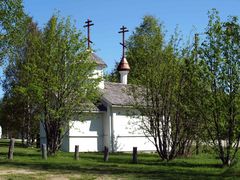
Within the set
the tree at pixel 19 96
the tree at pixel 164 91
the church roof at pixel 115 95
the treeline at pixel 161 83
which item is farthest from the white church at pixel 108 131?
the tree at pixel 19 96

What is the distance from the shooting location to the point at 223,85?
64.5 feet

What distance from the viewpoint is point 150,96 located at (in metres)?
24.2

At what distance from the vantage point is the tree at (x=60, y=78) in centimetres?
2589

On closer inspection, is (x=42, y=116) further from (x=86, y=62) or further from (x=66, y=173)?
(x=66, y=173)

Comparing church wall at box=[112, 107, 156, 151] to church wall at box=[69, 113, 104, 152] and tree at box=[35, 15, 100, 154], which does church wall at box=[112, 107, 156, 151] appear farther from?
tree at box=[35, 15, 100, 154]

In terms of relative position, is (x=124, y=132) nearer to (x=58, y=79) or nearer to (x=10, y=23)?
(x=58, y=79)

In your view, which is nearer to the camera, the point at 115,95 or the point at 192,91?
the point at 192,91

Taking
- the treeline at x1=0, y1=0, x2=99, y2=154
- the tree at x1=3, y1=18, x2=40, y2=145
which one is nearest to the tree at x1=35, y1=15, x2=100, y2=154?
the treeline at x1=0, y1=0, x2=99, y2=154

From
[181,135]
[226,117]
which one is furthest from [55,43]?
[226,117]

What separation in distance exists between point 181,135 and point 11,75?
950 inches

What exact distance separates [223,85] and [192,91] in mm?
1730

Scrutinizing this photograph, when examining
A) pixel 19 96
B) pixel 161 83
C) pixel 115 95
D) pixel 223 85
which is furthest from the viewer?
pixel 19 96

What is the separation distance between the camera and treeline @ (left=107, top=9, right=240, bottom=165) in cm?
1953

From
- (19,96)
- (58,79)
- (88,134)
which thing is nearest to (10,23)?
(58,79)
